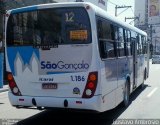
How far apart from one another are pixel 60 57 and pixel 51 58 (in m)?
0.23

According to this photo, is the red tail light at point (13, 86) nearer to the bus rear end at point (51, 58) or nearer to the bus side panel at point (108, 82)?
the bus rear end at point (51, 58)

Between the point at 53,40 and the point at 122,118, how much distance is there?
3.04 metres

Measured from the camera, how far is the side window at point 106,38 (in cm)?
829

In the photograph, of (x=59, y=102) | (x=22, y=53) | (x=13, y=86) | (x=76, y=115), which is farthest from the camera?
(x=76, y=115)

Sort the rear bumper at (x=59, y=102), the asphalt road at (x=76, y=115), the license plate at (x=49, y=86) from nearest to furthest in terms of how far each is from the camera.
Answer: the rear bumper at (x=59, y=102)
the license plate at (x=49, y=86)
the asphalt road at (x=76, y=115)

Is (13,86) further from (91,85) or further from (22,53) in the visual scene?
(91,85)

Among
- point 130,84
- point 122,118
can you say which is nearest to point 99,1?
point 130,84

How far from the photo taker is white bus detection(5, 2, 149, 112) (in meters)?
7.98

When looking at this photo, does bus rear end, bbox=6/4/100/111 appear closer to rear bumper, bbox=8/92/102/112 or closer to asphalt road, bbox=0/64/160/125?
rear bumper, bbox=8/92/102/112

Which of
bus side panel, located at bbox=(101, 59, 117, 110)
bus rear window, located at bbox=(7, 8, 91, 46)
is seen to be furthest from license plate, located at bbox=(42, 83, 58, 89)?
bus side panel, located at bbox=(101, 59, 117, 110)

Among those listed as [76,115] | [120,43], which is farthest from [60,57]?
[120,43]

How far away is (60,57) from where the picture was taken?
8.16m

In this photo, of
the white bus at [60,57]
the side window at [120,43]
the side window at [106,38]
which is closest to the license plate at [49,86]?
the white bus at [60,57]

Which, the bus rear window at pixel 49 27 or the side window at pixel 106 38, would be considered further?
the side window at pixel 106 38
